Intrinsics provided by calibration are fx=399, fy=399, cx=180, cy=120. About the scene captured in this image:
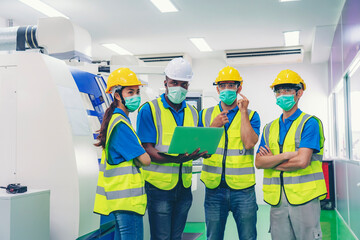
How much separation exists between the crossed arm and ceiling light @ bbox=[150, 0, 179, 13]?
3.52m

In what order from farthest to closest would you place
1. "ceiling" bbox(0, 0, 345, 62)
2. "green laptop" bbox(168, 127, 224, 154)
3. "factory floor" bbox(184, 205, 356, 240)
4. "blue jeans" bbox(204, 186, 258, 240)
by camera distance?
"ceiling" bbox(0, 0, 345, 62) < "factory floor" bbox(184, 205, 356, 240) < "blue jeans" bbox(204, 186, 258, 240) < "green laptop" bbox(168, 127, 224, 154)

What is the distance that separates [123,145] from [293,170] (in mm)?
1140

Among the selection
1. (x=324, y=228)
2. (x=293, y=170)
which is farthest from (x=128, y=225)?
(x=324, y=228)

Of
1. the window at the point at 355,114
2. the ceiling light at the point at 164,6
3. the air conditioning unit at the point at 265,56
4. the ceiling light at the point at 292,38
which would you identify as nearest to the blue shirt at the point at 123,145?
the window at the point at 355,114

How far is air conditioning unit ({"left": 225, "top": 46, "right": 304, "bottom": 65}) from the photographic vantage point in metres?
8.31

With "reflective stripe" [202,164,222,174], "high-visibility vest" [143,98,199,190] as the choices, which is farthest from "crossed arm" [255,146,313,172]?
"high-visibility vest" [143,98,199,190]

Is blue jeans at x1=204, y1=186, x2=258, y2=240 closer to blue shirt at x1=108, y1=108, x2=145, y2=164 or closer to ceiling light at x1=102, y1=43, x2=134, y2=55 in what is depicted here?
blue shirt at x1=108, y1=108, x2=145, y2=164

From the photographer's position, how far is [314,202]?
2.61m

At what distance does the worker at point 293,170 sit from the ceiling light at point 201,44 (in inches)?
203

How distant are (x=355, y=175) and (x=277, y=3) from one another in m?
2.62

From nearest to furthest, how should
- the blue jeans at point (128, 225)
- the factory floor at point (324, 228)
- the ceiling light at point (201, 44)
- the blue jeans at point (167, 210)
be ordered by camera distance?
the blue jeans at point (128, 225) → the blue jeans at point (167, 210) → the factory floor at point (324, 228) → the ceiling light at point (201, 44)

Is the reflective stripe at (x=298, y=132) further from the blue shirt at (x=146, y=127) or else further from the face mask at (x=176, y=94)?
the blue shirt at (x=146, y=127)

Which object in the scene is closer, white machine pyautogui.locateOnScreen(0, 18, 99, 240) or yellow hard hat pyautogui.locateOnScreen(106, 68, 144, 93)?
yellow hard hat pyautogui.locateOnScreen(106, 68, 144, 93)

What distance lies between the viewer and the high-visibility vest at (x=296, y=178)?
260 cm
